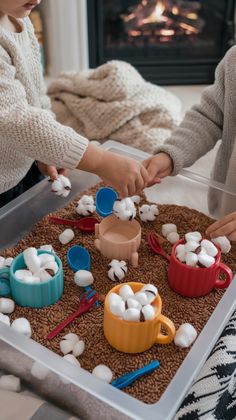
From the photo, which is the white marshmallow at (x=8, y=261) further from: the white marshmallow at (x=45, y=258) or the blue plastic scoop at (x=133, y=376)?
the blue plastic scoop at (x=133, y=376)

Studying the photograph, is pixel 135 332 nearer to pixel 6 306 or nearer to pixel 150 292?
pixel 150 292

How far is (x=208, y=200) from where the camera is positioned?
90cm

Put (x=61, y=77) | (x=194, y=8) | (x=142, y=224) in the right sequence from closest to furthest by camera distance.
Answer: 1. (x=142, y=224)
2. (x=61, y=77)
3. (x=194, y=8)

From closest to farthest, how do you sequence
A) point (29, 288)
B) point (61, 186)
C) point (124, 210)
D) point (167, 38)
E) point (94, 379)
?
1. point (94, 379)
2. point (29, 288)
3. point (124, 210)
4. point (61, 186)
5. point (167, 38)

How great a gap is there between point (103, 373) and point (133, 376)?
0.12 ft

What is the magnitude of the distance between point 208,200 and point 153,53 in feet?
3.93

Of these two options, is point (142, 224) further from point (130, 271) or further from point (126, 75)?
point (126, 75)

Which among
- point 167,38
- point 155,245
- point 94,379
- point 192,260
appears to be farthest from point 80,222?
point 167,38

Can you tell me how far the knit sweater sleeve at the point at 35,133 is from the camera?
2.32ft

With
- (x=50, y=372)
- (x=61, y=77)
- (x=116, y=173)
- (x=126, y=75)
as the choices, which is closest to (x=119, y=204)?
(x=116, y=173)

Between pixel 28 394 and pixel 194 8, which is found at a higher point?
pixel 194 8

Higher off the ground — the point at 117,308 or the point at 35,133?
the point at 35,133

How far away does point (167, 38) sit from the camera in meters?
1.94

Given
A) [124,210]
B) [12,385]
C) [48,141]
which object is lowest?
[12,385]
